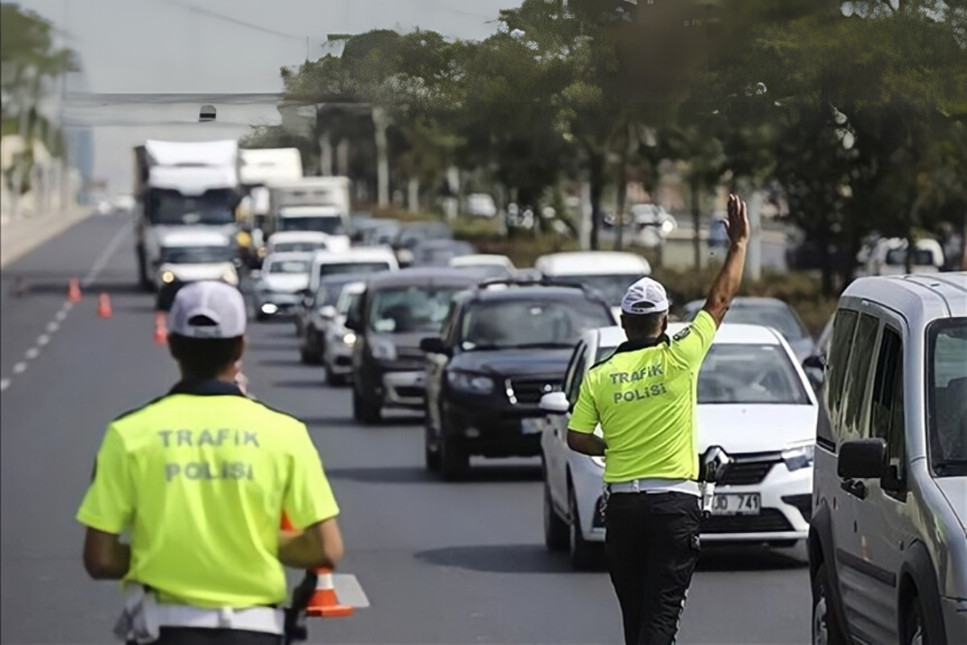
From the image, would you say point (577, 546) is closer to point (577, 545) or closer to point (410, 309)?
point (577, 545)

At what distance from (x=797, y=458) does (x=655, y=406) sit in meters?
5.34

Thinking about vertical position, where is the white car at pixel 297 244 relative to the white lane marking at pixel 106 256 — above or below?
above

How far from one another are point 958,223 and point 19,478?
18608 mm

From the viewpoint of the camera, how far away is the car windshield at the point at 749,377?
15.0m

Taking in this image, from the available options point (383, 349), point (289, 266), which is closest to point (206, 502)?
point (383, 349)

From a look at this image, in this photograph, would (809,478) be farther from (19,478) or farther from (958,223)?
(958,223)

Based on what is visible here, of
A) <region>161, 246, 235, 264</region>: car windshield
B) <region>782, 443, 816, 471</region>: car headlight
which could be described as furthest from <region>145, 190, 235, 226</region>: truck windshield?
<region>782, 443, 816, 471</region>: car headlight

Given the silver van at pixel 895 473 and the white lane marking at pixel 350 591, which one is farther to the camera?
the white lane marking at pixel 350 591

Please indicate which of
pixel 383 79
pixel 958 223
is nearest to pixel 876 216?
pixel 958 223

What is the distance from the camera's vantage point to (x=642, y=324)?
353 inches

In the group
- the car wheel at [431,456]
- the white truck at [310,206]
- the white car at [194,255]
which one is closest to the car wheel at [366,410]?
the car wheel at [431,456]

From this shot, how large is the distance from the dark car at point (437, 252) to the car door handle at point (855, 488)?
50893 millimetres

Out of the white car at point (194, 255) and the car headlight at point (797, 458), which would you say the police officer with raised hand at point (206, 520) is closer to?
the car headlight at point (797, 458)

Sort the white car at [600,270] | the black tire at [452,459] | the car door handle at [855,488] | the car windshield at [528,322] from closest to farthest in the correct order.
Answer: the car door handle at [855,488] < the black tire at [452,459] < the car windshield at [528,322] < the white car at [600,270]
